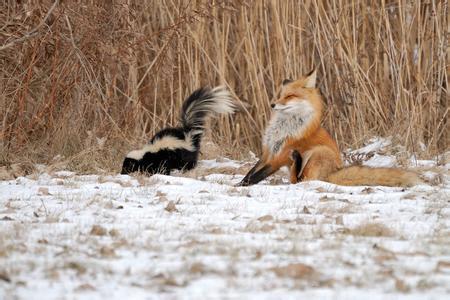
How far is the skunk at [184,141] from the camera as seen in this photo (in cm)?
830

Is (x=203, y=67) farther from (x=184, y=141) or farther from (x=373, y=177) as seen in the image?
(x=373, y=177)

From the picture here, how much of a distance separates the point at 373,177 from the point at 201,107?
2.37 metres

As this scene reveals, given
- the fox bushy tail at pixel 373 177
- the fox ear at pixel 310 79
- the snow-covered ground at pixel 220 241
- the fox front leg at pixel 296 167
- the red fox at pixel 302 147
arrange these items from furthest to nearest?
the fox ear at pixel 310 79 → the fox front leg at pixel 296 167 → the red fox at pixel 302 147 → the fox bushy tail at pixel 373 177 → the snow-covered ground at pixel 220 241

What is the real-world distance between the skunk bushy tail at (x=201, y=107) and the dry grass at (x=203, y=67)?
85 cm

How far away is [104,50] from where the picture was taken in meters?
8.49

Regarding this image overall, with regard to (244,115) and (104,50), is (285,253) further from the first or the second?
(244,115)

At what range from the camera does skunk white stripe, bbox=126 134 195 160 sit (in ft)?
27.2

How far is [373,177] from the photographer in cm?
674

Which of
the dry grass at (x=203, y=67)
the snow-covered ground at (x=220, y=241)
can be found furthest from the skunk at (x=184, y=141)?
the snow-covered ground at (x=220, y=241)

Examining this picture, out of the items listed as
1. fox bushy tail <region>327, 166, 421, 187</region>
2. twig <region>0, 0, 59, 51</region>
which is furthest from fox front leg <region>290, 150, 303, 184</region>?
twig <region>0, 0, 59, 51</region>

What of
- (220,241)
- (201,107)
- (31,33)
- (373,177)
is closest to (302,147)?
(373,177)

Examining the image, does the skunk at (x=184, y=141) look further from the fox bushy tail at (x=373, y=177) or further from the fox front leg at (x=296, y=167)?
the fox bushy tail at (x=373, y=177)

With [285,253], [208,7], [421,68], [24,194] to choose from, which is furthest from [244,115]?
[285,253]

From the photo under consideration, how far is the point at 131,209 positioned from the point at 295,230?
127 centimetres
